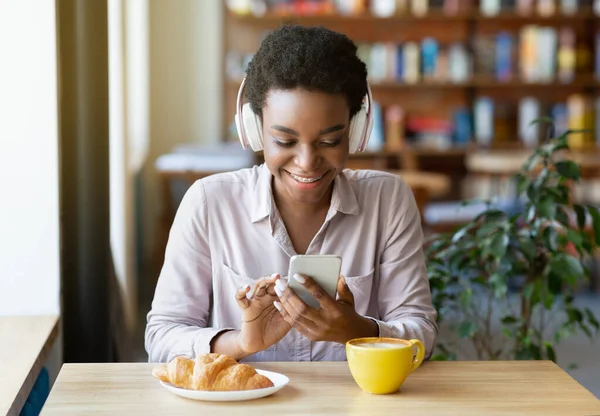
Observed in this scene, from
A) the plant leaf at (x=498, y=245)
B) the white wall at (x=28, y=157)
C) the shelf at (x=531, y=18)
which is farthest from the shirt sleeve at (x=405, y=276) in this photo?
the shelf at (x=531, y=18)

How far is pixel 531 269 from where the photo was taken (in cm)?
251

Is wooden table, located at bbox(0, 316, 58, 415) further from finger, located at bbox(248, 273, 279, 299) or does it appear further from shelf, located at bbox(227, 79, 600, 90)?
shelf, located at bbox(227, 79, 600, 90)

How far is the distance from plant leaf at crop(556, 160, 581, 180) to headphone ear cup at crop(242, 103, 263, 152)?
101cm

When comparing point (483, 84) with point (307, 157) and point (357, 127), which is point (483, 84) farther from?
point (307, 157)

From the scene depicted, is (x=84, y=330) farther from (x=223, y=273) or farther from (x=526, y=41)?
(x=526, y=41)

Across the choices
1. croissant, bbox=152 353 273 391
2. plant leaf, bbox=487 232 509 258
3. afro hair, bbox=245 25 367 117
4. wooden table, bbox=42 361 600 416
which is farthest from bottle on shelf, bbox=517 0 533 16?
croissant, bbox=152 353 273 391

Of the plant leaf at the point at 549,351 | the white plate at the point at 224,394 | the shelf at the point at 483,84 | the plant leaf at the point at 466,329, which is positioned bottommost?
the plant leaf at the point at 549,351

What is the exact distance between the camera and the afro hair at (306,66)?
5.37 feet

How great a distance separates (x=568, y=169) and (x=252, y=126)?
1034 millimetres

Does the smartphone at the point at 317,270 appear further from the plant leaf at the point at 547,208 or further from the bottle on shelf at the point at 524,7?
the bottle on shelf at the point at 524,7

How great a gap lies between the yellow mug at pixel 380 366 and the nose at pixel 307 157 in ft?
1.18

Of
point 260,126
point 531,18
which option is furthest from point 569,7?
point 260,126

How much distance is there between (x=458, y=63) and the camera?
638 cm

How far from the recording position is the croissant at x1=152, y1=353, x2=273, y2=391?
132cm
